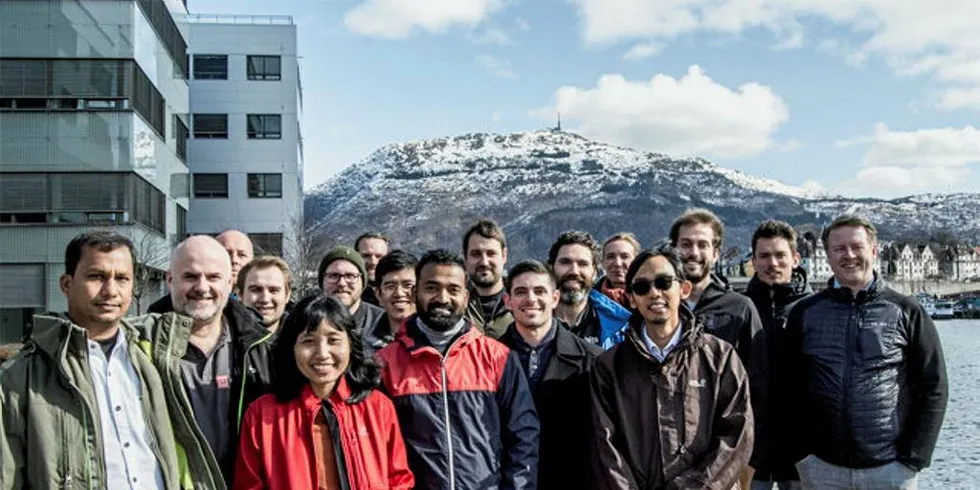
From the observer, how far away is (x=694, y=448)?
4926 millimetres

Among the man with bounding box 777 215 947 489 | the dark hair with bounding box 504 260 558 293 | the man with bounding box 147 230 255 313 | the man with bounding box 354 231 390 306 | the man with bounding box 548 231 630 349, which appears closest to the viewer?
the dark hair with bounding box 504 260 558 293

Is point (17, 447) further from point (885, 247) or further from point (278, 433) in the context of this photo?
point (885, 247)

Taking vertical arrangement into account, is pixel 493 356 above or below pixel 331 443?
above

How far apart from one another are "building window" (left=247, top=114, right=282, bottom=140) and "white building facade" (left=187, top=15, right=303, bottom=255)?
0.05 m

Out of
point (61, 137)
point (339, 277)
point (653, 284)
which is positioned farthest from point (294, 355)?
point (61, 137)

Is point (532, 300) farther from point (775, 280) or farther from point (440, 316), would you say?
point (775, 280)

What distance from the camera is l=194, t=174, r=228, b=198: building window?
46344 millimetres

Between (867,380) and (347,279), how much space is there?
394 cm

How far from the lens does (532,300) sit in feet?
17.9

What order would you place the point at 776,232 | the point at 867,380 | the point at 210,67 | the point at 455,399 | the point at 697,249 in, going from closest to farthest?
the point at 455,399 < the point at 867,380 < the point at 697,249 < the point at 776,232 < the point at 210,67

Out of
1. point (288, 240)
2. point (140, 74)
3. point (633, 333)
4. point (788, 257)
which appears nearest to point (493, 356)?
point (633, 333)

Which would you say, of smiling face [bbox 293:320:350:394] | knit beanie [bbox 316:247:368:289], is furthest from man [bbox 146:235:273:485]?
knit beanie [bbox 316:247:368:289]

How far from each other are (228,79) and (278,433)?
148 feet

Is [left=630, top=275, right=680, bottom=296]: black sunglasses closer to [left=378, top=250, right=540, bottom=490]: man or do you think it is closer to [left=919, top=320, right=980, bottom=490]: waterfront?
[left=378, top=250, right=540, bottom=490]: man
